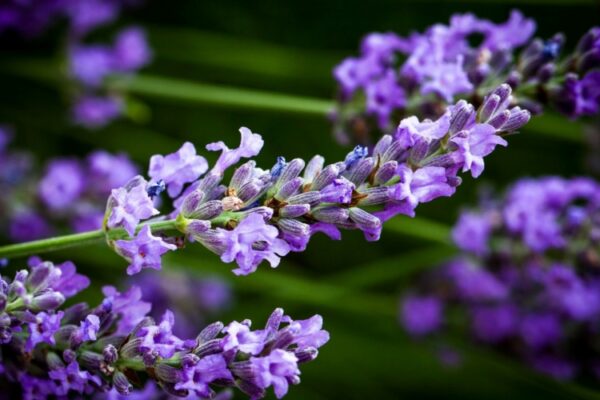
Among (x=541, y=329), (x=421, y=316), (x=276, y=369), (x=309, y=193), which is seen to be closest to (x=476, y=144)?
(x=309, y=193)

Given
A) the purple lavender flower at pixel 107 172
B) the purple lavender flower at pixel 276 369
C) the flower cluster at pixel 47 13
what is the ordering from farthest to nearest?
1. the flower cluster at pixel 47 13
2. the purple lavender flower at pixel 107 172
3. the purple lavender flower at pixel 276 369

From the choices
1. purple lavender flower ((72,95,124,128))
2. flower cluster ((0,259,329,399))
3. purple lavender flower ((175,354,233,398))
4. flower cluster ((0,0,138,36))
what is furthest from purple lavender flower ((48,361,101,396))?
flower cluster ((0,0,138,36))

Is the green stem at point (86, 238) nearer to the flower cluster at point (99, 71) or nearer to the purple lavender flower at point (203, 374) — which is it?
the purple lavender flower at point (203, 374)

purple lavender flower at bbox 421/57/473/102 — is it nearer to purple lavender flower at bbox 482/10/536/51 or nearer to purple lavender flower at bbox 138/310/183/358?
purple lavender flower at bbox 482/10/536/51

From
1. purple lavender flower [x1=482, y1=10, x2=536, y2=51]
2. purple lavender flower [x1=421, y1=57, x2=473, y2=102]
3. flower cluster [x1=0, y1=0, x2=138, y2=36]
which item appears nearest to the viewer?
purple lavender flower [x1=421, y1=57, x2=473, y2=102]

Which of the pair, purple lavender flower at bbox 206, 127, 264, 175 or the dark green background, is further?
the dark green background

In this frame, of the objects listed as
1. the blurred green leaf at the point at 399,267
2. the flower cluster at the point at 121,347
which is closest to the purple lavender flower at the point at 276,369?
the flower cluster at the point at 121,347
